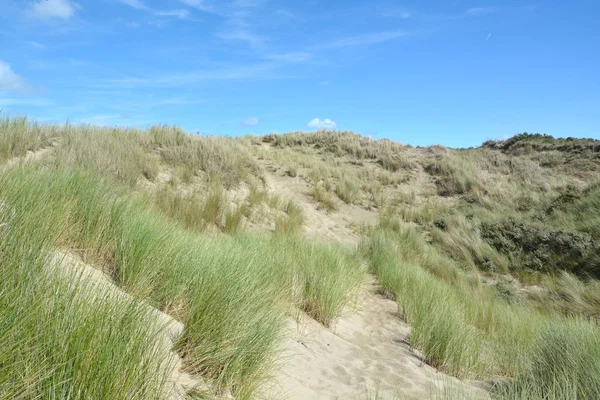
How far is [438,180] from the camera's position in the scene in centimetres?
1789

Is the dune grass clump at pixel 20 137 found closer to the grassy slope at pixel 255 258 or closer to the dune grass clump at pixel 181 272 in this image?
the grassy slope at pixel 255 258

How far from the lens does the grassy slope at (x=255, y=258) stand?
2199mm

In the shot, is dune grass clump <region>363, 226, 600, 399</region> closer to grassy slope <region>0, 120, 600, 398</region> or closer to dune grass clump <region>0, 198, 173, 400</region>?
grassy slope <region>0, 120, 600, 398</region>

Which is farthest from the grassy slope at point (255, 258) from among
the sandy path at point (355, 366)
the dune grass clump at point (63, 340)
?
the sandy path at point (355, 366)

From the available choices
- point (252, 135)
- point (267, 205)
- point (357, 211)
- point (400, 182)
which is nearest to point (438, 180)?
point (400, 182)

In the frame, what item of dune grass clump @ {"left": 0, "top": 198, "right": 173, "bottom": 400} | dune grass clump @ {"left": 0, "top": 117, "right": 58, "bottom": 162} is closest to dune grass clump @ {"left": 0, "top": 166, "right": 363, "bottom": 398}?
dune grass clump @ {"left": 0, "top": 198, "right": 173, "bottom": 400}

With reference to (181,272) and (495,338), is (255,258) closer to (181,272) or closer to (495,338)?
(181,272)

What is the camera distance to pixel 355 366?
3920 mm

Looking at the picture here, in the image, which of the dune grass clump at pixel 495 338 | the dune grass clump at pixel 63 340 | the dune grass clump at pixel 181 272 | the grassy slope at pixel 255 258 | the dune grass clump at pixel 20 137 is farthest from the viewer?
the dune grass clump at pixel 20 137

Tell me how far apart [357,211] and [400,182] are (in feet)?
14.3

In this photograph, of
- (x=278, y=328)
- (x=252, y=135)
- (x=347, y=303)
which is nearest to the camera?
(x=278, y=328)

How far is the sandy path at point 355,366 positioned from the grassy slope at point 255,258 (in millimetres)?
261

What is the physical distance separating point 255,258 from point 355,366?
1468 millimetres

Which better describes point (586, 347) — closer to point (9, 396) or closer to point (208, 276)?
point (208, 276)
